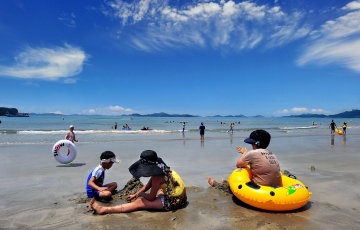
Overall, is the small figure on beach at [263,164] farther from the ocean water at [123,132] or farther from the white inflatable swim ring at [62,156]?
the ocean water at [123,132]

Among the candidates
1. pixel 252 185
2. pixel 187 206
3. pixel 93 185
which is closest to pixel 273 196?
pixel 252 185

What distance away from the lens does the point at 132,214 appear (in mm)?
5031

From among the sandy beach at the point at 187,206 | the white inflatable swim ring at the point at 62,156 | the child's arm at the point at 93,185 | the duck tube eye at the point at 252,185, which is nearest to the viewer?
the sandy beach at the point at 187,206

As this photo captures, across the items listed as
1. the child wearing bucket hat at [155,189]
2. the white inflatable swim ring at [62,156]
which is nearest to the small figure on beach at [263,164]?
the child wearing bucket hat at [155,189]

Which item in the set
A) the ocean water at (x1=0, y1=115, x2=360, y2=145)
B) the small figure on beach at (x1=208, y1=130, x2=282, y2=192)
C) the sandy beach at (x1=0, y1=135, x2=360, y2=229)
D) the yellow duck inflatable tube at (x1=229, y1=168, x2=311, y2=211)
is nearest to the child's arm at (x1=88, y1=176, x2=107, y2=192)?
the sandy beach at (x1=0, y1=135, x2=360, y2=229)

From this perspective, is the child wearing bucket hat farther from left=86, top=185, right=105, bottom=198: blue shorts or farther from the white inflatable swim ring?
the white inflatable swim ring

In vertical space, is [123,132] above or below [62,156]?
above

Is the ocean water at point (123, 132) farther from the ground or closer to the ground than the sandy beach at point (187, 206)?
farther from the ground

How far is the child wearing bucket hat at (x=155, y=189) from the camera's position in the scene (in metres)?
4.92

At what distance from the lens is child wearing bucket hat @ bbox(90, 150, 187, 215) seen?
492 centimetres

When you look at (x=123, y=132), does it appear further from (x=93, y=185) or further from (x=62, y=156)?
(x=93, y=185)

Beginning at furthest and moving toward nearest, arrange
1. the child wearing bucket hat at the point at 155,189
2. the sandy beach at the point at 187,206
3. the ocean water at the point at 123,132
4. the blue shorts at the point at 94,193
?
1. the ocean water at the point at 123,132
2. the blue shorts at the point at 94,193
3. the child wearing bucket hat at the point at 155,189
4. the sandy beach at the point at 187,206

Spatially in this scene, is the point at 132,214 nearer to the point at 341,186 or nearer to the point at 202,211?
the point at 202,211

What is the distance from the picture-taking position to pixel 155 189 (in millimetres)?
5109
